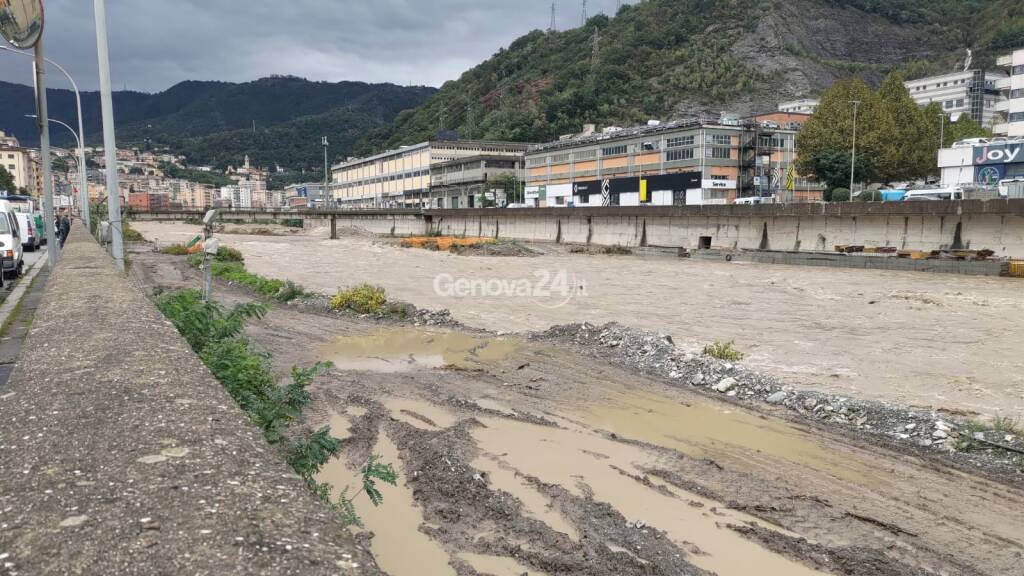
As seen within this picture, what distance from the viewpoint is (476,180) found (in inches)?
4638

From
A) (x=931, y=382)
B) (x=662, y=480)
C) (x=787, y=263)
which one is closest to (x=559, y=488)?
(x=662, y=480)

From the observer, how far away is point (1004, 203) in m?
31.9

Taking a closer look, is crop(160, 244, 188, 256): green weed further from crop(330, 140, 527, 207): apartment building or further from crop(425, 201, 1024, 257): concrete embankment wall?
crop(330, 140, 527, 207): apartment building

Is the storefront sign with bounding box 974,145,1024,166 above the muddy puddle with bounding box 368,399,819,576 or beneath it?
above

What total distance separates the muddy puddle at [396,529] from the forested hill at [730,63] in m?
149

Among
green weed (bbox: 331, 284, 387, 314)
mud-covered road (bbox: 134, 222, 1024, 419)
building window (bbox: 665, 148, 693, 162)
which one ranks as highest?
building window (bbox: 665, 148, 693, 162)

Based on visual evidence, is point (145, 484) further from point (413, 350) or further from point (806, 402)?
point (413, 350)

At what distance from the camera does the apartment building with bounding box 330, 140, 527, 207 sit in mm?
130500

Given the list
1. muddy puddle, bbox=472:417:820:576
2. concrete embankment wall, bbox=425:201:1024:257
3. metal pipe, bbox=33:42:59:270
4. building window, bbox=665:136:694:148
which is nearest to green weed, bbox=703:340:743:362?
muddy puddle, bbox=472:417:820:576

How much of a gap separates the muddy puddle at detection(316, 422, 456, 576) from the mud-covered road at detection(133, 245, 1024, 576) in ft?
0.06

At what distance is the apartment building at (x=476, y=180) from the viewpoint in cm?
11378

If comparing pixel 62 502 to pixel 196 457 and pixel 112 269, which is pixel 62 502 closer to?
pixel 196 457

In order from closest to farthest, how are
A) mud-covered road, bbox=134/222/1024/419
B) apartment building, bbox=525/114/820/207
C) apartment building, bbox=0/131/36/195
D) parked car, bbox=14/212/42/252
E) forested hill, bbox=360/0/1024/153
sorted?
mud-covered road, bbox=134/222/1024/419, parked car, bbox=14/212/42/252, apartment building, bbox=525/114/820/207, apartment building, bbox=0/131/36/195, forested hill, bbox=360/0/1024/153

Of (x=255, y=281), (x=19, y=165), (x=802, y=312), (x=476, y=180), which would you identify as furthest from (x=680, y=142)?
(x=19, y=165)
